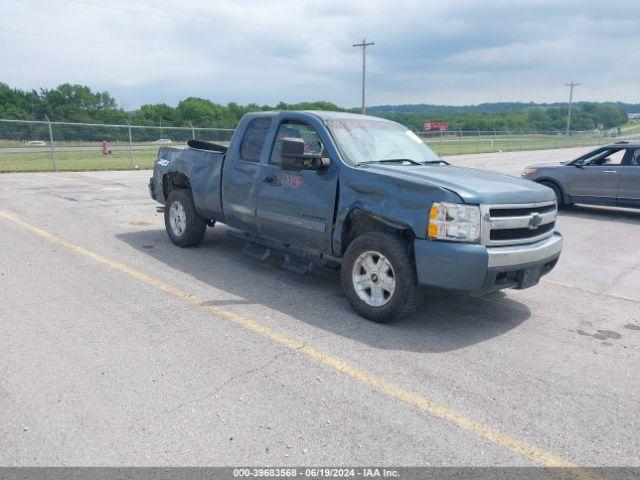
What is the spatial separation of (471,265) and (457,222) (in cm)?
37

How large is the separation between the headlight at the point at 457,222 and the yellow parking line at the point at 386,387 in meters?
1.38

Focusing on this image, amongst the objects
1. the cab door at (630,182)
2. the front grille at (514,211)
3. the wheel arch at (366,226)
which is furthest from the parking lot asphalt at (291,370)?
the cab door at (630,182)

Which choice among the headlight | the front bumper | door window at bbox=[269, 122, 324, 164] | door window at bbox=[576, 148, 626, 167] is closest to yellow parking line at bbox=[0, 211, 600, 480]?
the front bumper

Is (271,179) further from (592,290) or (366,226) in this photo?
(592,290)

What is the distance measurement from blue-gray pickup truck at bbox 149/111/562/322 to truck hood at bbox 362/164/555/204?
0.5 inches

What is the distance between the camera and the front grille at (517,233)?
480cm

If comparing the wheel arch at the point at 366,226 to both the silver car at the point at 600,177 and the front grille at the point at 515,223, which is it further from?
the silver car at the point at 600,177

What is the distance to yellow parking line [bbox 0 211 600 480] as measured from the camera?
Result: 3.11 m

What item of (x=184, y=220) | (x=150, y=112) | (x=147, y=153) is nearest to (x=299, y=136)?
(x=184, y=220)

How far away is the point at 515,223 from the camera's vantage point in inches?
192

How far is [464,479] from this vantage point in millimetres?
2889

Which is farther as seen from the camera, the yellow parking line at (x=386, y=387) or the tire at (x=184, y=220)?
the tire at (x=184, y=220)

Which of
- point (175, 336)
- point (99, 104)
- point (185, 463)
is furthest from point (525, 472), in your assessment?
point (99, 104)

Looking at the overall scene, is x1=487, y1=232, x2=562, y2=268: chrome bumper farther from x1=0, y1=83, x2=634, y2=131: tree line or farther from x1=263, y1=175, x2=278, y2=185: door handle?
x1=0, y1=83, x2=634, y2=131: tree line
